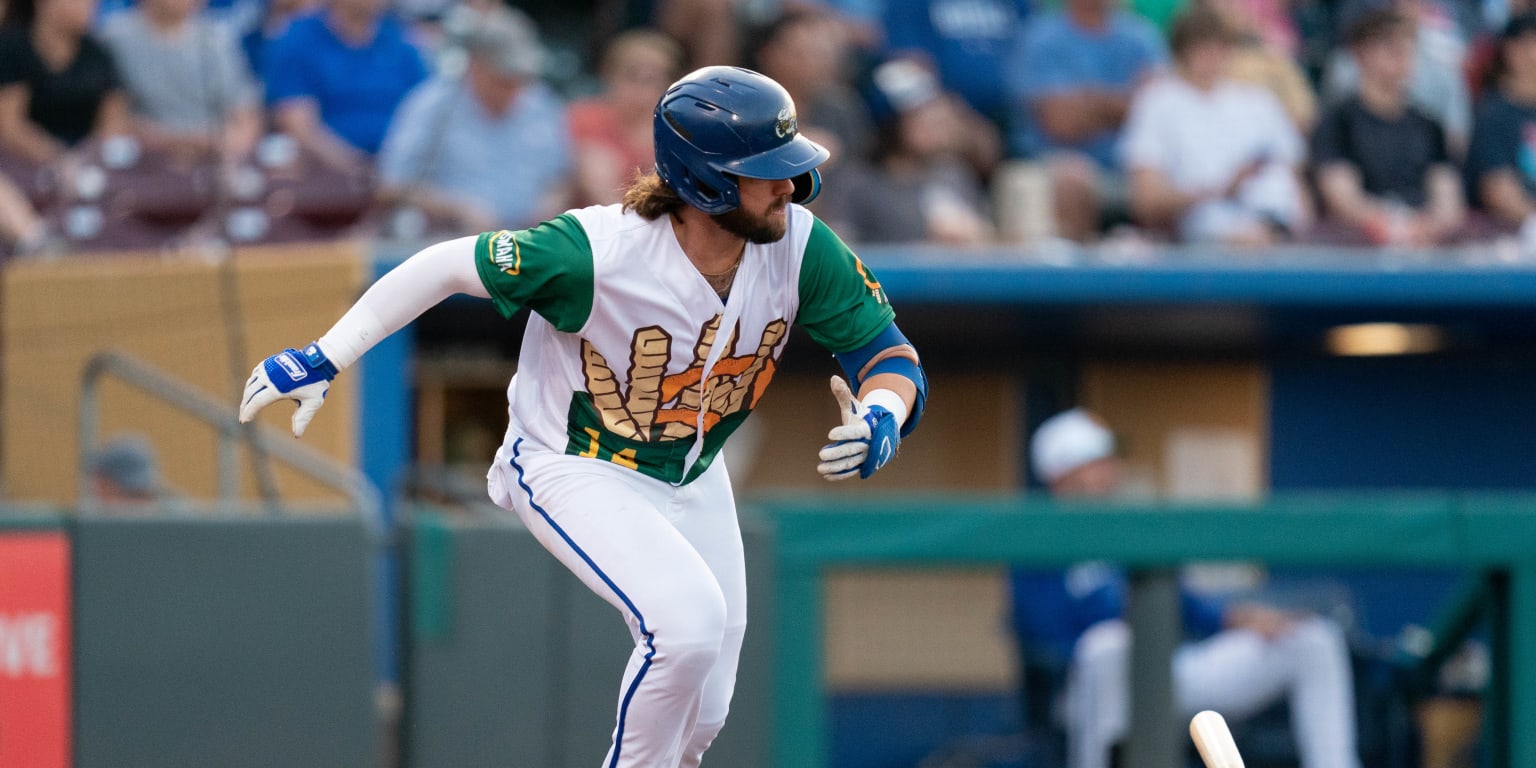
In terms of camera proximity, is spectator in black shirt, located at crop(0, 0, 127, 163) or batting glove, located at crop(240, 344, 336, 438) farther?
spectator in black shirt, located at crop(0, 0, 127, 163)

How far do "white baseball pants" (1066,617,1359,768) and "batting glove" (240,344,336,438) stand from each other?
148 inches

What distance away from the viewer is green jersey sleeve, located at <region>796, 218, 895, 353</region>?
382 cm

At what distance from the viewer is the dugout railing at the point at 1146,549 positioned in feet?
19.2

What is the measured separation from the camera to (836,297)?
384cm

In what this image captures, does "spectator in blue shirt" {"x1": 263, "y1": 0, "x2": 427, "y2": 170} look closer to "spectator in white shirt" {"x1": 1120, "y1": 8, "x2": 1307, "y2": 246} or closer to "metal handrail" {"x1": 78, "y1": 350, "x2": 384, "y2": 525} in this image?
"metal handrail" {"x1": 78, "y1": 350, "x2": 384, "y2": 525}

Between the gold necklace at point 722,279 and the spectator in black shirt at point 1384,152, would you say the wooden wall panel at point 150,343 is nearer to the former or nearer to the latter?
the gold necklace at point 722,279

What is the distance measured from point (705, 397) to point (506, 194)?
13.6 ft

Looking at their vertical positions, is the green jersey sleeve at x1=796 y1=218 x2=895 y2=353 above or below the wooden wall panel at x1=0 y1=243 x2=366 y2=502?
above

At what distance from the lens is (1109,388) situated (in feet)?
32.2

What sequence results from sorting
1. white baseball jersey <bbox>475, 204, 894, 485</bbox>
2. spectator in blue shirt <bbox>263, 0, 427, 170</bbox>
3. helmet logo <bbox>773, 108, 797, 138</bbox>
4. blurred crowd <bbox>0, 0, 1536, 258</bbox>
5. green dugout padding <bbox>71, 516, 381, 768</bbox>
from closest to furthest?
helmet logo <bbox>773, 108, 797, 138</bbox> < white baseball jersey <bbox>475, 204, 894, 485</bbox> < green dugout padding <bbox>71, 516, 381, 768</bbox> < blurred crowd <bbox>0, 0, 1536, 258</bbox> < spectator in blue shirt <bbox>263, 0, 427, 170</bbox>

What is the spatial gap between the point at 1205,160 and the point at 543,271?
5.57m

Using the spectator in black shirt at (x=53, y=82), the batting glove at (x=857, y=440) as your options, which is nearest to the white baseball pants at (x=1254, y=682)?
the batting glove at (x=857, y=440)

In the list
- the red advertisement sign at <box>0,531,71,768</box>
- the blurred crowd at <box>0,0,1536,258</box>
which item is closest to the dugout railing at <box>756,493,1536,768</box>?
the red advertisement sign at <box>0,531,71,768</box>

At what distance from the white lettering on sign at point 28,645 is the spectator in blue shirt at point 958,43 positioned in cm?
487
